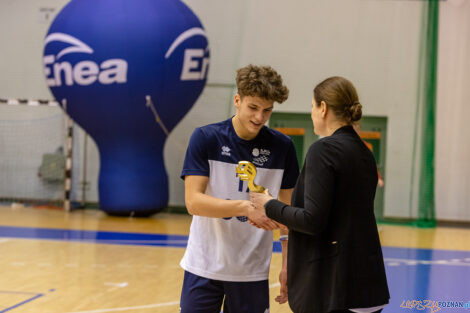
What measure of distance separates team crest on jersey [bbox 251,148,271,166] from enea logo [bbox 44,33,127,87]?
842 cm

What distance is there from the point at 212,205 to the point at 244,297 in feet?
1.61

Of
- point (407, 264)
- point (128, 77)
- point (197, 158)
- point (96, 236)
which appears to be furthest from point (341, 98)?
point (128, 77)

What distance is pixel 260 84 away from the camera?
254cm

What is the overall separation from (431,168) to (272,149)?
9889mm

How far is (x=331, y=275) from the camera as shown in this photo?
2.10 m

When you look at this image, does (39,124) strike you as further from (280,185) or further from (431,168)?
(280,185)

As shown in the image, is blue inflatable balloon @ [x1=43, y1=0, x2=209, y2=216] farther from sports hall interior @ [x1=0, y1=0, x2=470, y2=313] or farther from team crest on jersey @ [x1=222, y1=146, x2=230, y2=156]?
team crest on jersey @ [x1=222, y1=146, x2=230, y2=156]

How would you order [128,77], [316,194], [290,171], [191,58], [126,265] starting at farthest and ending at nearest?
[191,58] < [128,77] < [126,265] < [290,171] < [316,194]

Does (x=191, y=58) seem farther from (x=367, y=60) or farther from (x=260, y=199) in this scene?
(x=260, y=199)

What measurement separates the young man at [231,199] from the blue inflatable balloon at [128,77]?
8.30m

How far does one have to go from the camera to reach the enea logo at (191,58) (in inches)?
426

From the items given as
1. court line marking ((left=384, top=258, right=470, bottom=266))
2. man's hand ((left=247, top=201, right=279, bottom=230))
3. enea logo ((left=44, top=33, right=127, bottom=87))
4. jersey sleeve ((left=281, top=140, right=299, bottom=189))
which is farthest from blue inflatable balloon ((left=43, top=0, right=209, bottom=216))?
man's hand ((left=247, top=201, right=279, bottom=230))

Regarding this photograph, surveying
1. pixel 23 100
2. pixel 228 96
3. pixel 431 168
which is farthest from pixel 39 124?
pixel 431 168

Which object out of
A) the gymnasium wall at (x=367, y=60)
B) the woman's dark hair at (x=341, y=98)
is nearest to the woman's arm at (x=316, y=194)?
the woman's dark hair at (x=341, y=98)
